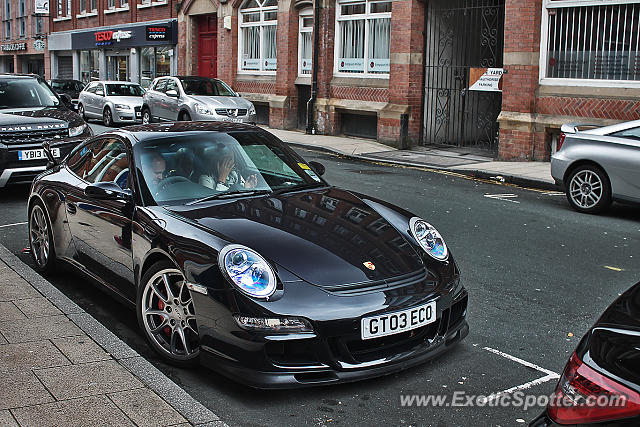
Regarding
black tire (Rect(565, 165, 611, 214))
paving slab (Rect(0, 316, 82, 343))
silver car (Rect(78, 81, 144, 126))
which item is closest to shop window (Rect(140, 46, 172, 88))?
silver car (Rect(78, 81, 144, 126))

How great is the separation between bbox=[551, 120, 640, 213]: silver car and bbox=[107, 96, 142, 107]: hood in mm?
17474

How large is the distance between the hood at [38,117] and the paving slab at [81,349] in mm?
6861

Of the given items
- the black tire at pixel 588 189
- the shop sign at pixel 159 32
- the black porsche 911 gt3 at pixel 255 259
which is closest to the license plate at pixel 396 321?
the black porsche 911 gt3 at pixel 255 259

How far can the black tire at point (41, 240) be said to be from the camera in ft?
22.2

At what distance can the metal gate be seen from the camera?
19.5 m

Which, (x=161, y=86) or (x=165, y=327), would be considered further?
(x=161, y=86)

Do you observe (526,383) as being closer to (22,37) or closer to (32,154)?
(32,154)

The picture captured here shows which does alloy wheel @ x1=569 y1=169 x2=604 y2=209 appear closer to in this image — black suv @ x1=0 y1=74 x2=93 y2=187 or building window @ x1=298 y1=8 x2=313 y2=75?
black suv @ x1=0 y1=74 x2=93 y2=187

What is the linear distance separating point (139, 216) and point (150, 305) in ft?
2.05

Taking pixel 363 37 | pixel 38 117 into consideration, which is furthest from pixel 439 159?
pixel 38 117

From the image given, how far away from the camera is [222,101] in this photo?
71.3 ft

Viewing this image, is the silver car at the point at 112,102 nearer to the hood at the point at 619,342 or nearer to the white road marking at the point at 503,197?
the white road marking at the point at 503,197

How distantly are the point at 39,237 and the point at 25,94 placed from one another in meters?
6.43

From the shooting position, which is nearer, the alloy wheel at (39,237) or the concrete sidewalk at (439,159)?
the alloy wheel at (39,237)
